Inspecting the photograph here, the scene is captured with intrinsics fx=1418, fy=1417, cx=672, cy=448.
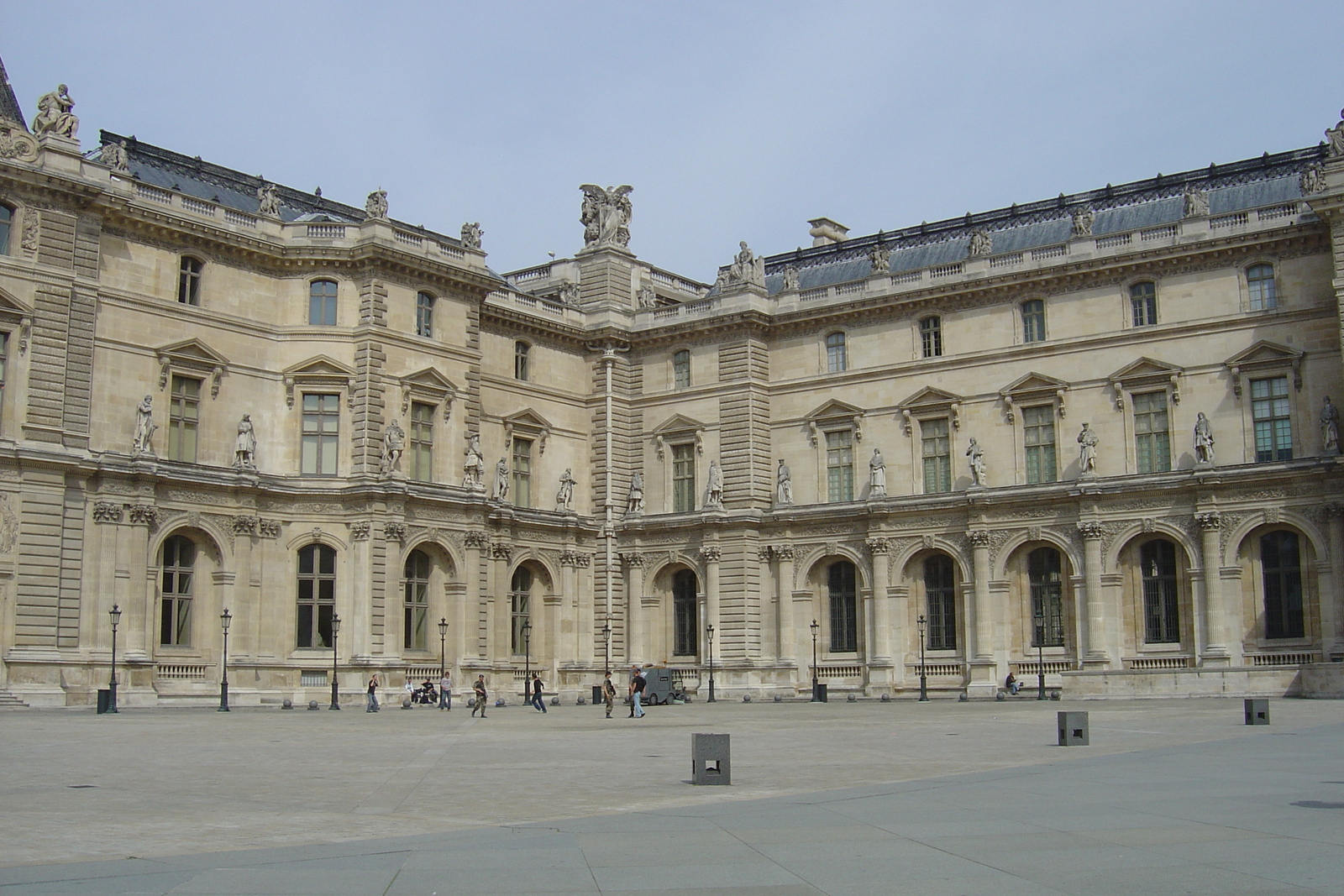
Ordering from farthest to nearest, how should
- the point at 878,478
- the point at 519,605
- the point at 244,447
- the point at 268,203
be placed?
the point at 519,605
the point at 878,478
the point at 268,203
the point at 244,447

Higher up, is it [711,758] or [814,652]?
[814,652]

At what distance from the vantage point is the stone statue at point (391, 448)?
53781mm

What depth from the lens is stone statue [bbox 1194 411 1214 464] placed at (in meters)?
52.5

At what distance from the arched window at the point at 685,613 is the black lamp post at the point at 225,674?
21545 mm

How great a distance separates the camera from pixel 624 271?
227 feet

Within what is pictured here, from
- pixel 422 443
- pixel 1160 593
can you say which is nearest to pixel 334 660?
pixel 422 443

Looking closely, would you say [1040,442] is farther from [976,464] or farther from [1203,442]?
[1203,442]

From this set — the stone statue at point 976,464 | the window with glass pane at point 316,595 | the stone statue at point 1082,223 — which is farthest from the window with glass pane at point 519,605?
the stone statue at point 1082,223

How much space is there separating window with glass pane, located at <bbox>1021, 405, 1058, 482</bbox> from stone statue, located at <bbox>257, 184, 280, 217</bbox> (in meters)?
31.1

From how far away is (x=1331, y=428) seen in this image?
1975 inches

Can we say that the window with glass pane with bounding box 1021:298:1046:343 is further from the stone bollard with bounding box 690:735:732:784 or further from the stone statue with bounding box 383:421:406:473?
the stone bollard with bounding box 690:735:732:784

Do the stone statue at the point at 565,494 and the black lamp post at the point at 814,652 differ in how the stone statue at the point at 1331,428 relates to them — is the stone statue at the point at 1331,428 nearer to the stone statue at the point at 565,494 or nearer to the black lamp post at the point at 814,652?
the black lamp post at the point at 814,652

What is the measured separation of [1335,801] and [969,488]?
41717mm

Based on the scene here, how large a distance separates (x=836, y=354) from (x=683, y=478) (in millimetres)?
9101
